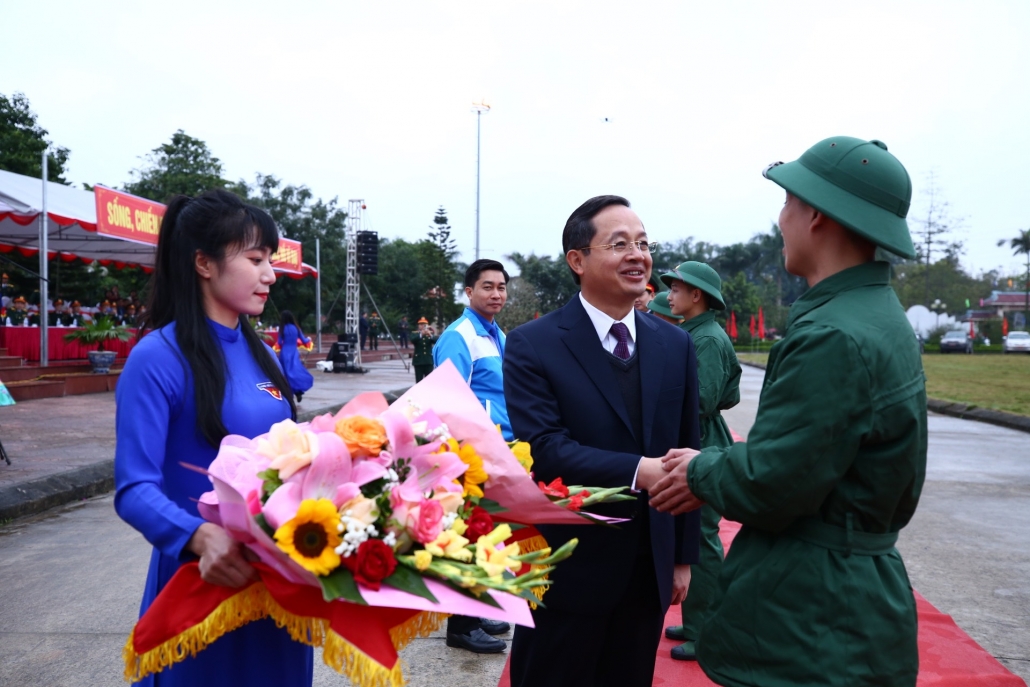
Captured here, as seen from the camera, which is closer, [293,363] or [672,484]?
[672,484]

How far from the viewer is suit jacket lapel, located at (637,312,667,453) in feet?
8.44

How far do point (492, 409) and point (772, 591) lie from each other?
279 centimetres

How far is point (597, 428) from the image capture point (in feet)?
8.34

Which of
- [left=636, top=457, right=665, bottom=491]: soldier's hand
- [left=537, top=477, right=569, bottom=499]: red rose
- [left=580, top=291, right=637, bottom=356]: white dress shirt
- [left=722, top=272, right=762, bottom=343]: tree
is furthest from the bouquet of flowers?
[left=722, top=272, right=762, bottom=343]: tree

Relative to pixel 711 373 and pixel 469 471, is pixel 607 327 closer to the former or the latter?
pixel 469 471

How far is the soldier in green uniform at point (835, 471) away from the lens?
5.98 ft

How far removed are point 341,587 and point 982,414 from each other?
1738cm

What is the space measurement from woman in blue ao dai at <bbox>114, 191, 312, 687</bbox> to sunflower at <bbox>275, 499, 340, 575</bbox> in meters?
0.23

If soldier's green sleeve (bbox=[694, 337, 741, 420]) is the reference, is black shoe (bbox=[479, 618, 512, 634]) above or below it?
below

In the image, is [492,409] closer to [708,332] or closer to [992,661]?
[708,332]

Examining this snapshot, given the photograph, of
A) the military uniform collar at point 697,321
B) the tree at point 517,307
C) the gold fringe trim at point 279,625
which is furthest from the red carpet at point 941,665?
the tree at point 517,307

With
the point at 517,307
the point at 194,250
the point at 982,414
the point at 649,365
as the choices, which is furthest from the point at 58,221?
the point at 982,414

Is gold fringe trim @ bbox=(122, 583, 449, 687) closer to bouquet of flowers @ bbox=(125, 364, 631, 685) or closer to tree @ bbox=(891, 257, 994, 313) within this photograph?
bouquet of flowers @ bbox=(125, 364, 631, 685)

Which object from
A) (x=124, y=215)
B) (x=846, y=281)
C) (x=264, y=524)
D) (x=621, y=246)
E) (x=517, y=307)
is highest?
(x=124, y=215)
